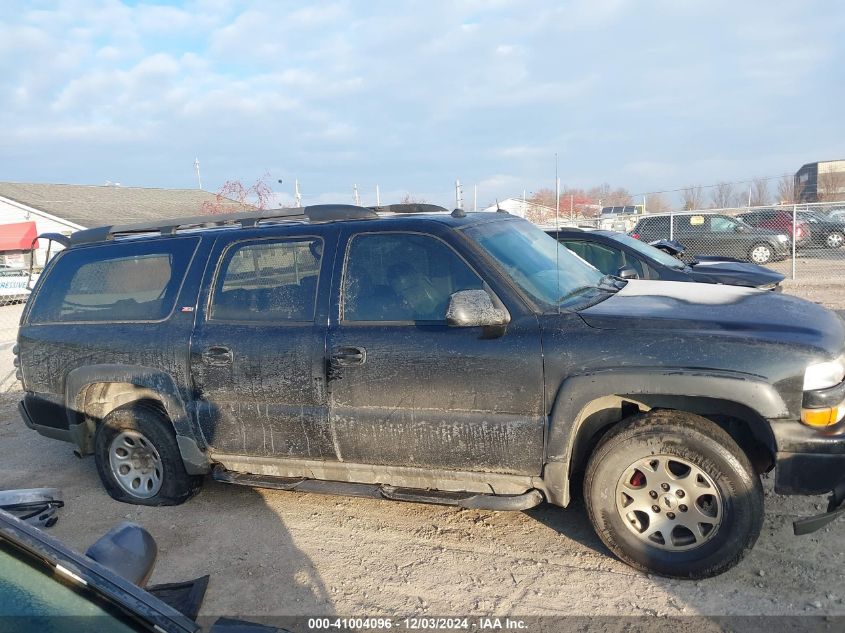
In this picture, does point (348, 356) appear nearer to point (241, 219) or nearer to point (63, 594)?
point (241, 219)

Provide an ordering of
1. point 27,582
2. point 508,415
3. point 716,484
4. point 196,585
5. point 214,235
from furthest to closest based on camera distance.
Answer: point 214,235 → point 508,415 → point 716,484 → point 196,585 → point 27,582

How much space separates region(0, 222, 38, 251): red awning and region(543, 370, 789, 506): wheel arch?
23.3 metres

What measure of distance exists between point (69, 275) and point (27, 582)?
372 cm

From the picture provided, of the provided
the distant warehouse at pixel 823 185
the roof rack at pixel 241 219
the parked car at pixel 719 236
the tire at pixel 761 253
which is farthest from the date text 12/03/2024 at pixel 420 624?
the distant warehouse at pixel 823 185

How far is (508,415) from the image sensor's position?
11.2 feet

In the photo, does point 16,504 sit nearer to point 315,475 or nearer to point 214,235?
point 315,475

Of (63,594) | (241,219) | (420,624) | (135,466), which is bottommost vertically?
(420,624)

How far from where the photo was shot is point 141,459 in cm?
462

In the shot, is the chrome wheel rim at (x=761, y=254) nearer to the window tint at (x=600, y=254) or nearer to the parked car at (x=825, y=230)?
the parked car at (x=825, y=230)

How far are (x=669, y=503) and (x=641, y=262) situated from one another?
15.9 feet

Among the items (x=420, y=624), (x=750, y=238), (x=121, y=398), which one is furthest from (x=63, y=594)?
(x=750, y=238)

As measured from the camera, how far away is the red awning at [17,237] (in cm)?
2228

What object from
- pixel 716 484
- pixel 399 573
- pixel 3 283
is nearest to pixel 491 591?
pixel 399 573

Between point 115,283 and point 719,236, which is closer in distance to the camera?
point 115,283
